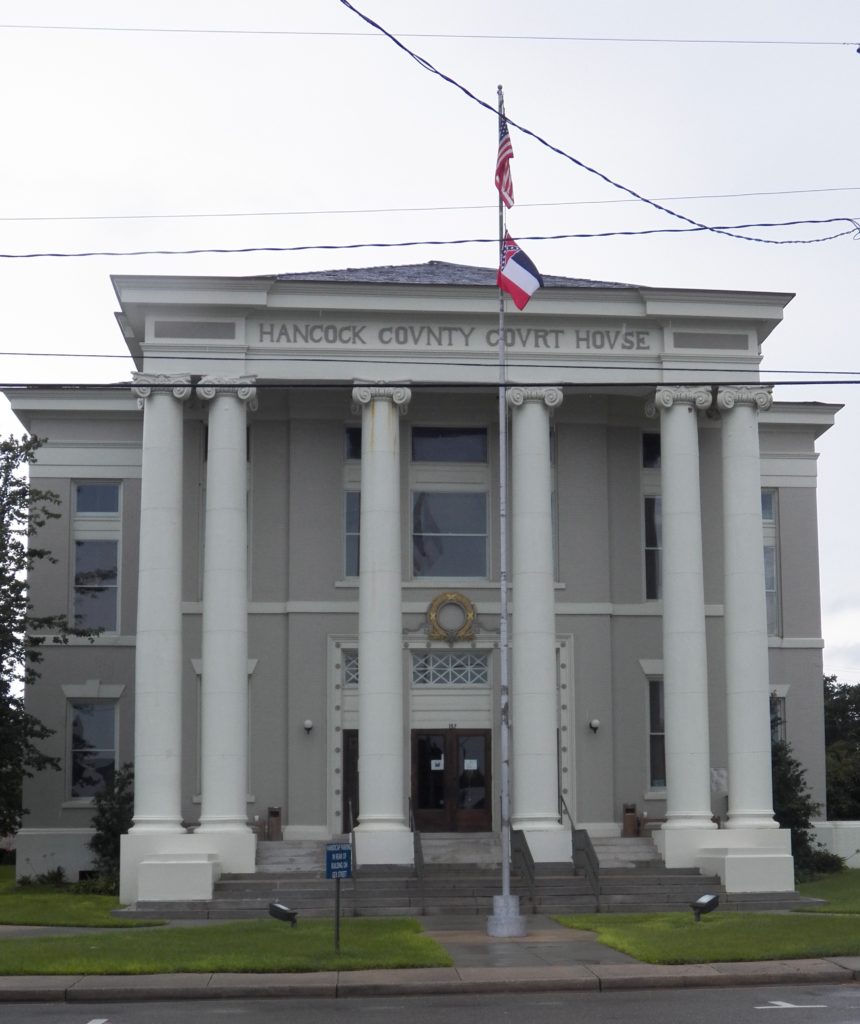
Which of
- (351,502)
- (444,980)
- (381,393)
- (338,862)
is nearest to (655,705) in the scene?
(351,502)

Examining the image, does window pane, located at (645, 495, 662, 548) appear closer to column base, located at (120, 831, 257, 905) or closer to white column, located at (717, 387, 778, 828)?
white column, located at (717, 387, 778, 828)

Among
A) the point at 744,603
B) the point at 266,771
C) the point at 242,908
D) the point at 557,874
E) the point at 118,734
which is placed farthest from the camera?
the point at 118,734

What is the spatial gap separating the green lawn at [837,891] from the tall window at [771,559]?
20.3 feet

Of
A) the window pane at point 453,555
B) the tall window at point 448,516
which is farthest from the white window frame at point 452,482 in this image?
the window pane at point 453,555

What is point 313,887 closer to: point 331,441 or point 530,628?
point 530,628

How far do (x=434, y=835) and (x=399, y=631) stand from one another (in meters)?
4.98

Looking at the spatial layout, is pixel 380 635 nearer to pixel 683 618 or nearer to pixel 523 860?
pixel 523 860

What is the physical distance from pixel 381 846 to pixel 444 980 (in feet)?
40.5

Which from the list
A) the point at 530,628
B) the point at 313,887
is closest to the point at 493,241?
the point at 530,628

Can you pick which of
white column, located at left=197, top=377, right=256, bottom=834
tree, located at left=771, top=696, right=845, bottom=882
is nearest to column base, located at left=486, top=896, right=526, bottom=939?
white column, located at left=197, top=377, right=256, bottom=834

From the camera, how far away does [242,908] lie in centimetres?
2869

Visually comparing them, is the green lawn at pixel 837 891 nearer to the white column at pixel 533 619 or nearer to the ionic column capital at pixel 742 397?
the white column at pixel 533 619

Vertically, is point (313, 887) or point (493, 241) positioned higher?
point (493, 241)

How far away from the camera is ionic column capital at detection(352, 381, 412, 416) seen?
32.8 meters
